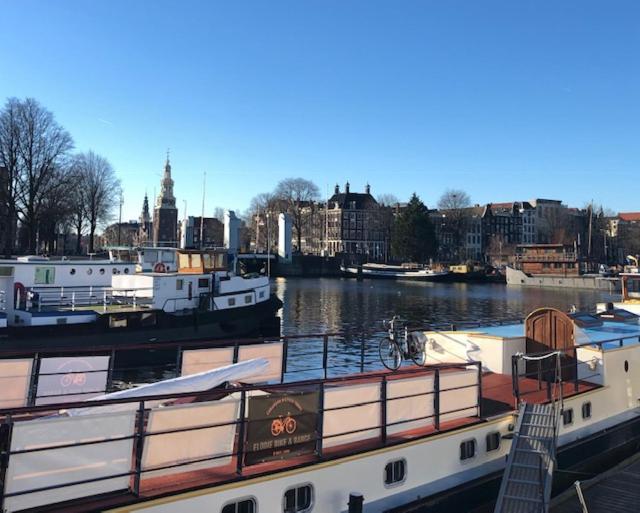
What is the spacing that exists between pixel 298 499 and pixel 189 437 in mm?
1841

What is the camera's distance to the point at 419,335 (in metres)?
13.6

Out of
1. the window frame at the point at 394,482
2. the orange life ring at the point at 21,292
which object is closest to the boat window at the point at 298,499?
the window frame at the point at 394,482

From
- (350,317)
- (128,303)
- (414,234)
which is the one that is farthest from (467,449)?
(414,234)

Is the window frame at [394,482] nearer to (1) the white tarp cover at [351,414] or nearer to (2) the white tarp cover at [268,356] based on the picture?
(1) the white tarp cover at [351,414]

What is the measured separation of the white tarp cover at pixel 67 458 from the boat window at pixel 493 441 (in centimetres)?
621

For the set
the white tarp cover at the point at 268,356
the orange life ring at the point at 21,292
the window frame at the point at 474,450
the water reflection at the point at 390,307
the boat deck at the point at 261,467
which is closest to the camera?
the boat deck at the point at 261,467

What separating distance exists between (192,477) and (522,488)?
5.12m

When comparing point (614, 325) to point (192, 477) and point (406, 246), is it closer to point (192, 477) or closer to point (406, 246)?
point (192, 477)

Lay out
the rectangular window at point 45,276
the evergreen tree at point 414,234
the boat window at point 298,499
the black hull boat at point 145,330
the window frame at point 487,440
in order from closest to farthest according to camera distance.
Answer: the boat window at point 298,499
the window frame at point 487,440
the black hull boat at point 145,330
the rectangular window at point 45,276
the evergreen tree at point 414,234

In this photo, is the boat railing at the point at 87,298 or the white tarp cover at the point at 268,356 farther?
the boat railing at the point at 87,298

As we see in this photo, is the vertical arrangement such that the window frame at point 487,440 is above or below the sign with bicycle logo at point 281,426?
below

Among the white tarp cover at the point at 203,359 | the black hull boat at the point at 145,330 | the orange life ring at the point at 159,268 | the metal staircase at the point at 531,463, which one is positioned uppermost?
the orange life ring at the point at 159,268

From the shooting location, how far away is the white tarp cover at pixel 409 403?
7.96m

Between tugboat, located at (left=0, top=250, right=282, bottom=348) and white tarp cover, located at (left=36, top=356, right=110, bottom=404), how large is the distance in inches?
639
